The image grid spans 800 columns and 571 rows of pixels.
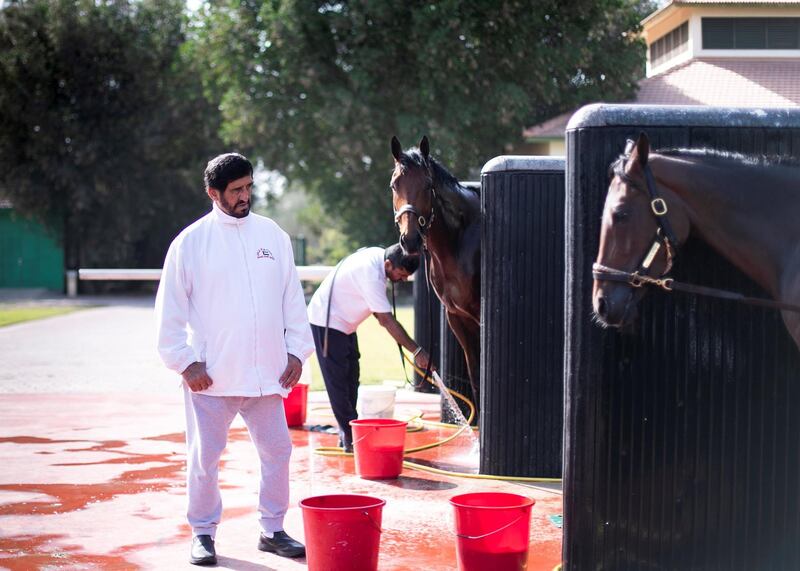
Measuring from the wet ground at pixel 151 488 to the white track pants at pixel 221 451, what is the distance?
0.74ft

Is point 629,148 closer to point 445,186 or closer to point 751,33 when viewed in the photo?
point 445,186

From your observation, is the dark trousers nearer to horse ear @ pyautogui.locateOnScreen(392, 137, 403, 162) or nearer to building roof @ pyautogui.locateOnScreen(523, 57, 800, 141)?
horse ear @ pyautogui.locateOnScreen(392, 137, 403, 162)

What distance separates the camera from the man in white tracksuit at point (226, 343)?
16.0 ft

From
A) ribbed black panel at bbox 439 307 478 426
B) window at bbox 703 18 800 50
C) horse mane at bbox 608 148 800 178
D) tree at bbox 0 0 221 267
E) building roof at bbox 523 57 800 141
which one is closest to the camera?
horse mane at bbox 608 148 800 178

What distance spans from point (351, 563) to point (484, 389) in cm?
241

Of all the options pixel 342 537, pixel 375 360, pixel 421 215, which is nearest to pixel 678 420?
pixel 342 537

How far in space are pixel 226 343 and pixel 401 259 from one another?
228 centimetres

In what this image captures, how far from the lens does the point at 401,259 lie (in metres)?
6.93

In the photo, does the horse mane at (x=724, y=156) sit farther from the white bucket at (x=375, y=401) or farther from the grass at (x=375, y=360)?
the grass at (x=375, y=360)

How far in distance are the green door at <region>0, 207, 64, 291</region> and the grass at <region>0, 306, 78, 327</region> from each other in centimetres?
990

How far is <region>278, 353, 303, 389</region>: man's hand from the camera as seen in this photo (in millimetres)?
5035

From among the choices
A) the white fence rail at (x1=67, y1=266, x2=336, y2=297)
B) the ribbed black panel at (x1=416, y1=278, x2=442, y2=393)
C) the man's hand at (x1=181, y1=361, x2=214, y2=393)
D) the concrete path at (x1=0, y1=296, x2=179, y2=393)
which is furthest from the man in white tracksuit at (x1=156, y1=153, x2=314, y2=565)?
the concrete path at (x1=0, y1=296, x2=179, y2=393)

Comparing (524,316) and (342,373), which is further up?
(524,316)

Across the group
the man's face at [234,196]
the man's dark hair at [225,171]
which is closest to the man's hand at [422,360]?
the man's face at [234,196]
